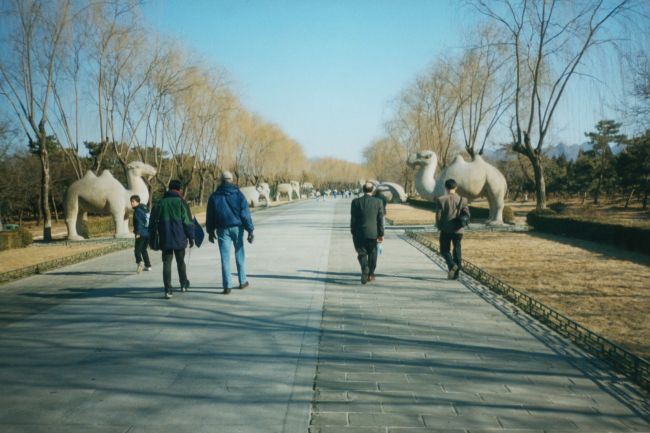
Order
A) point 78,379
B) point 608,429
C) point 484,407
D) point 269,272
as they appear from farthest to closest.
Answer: point 269,272
point 78,379
point 484,407
point 608,429

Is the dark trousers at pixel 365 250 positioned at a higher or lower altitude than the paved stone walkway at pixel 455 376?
higher

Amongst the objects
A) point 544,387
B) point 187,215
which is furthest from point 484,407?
point 187,215

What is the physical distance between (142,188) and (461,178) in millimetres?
11016

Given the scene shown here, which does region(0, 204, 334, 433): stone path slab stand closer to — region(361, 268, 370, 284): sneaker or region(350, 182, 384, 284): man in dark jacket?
region(361, 268, 370, 284): sneaker

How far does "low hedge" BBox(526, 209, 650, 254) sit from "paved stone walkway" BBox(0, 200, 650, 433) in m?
6.92

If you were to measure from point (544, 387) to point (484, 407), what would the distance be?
2.08 feet

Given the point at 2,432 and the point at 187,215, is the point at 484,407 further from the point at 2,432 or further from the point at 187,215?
the point at 187,215

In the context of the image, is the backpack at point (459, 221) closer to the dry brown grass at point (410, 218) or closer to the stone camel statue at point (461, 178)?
the stone camel statue at point (461, 178)

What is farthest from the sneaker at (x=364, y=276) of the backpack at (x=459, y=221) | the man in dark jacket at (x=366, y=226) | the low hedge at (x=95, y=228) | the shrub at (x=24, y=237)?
the low hedge at (x=95, y=228)

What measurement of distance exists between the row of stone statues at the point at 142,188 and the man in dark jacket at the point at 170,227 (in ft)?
34.7

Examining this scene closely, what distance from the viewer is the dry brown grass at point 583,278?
557 cm

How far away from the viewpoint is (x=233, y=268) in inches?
374

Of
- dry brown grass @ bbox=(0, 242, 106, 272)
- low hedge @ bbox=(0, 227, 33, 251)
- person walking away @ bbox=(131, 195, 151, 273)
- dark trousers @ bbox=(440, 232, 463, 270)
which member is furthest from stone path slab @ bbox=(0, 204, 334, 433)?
low hedge @ bbox=(0, 227, 33, 251)

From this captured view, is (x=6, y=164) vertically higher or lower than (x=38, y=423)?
higher
